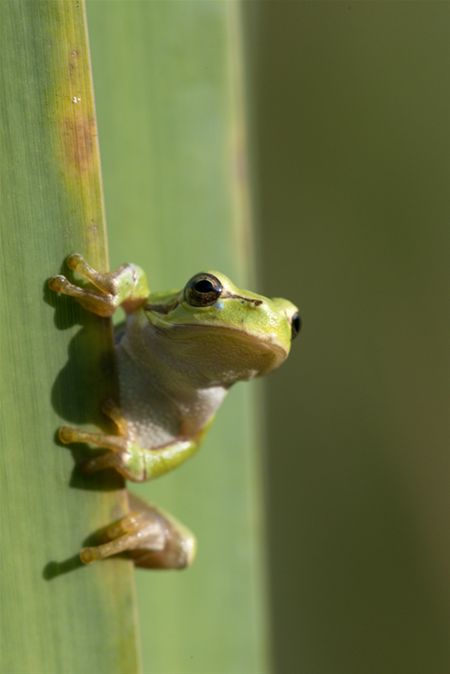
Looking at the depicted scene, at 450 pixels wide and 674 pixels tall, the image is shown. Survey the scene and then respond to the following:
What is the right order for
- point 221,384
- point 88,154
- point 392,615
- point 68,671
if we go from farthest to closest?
point 392,615 → point 221,384 → point 68,671 → point 88,154

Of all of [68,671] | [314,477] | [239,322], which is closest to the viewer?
[68,671]

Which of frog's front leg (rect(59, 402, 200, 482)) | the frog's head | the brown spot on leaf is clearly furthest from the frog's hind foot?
the brown spot on leaf

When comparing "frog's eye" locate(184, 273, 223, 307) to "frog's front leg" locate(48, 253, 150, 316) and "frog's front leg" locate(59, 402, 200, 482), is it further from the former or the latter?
"frog's front leg" locate(59, 402, 200, 482)

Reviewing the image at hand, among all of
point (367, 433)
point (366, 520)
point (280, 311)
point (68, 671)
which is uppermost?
point (280, 311)

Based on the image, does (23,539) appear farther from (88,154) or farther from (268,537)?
(268,537)

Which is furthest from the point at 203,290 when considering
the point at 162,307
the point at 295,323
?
the point at 295,323

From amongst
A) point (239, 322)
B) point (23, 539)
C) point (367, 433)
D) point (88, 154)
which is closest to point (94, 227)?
point (88, 154)

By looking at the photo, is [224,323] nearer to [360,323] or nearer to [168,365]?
[168,365]
